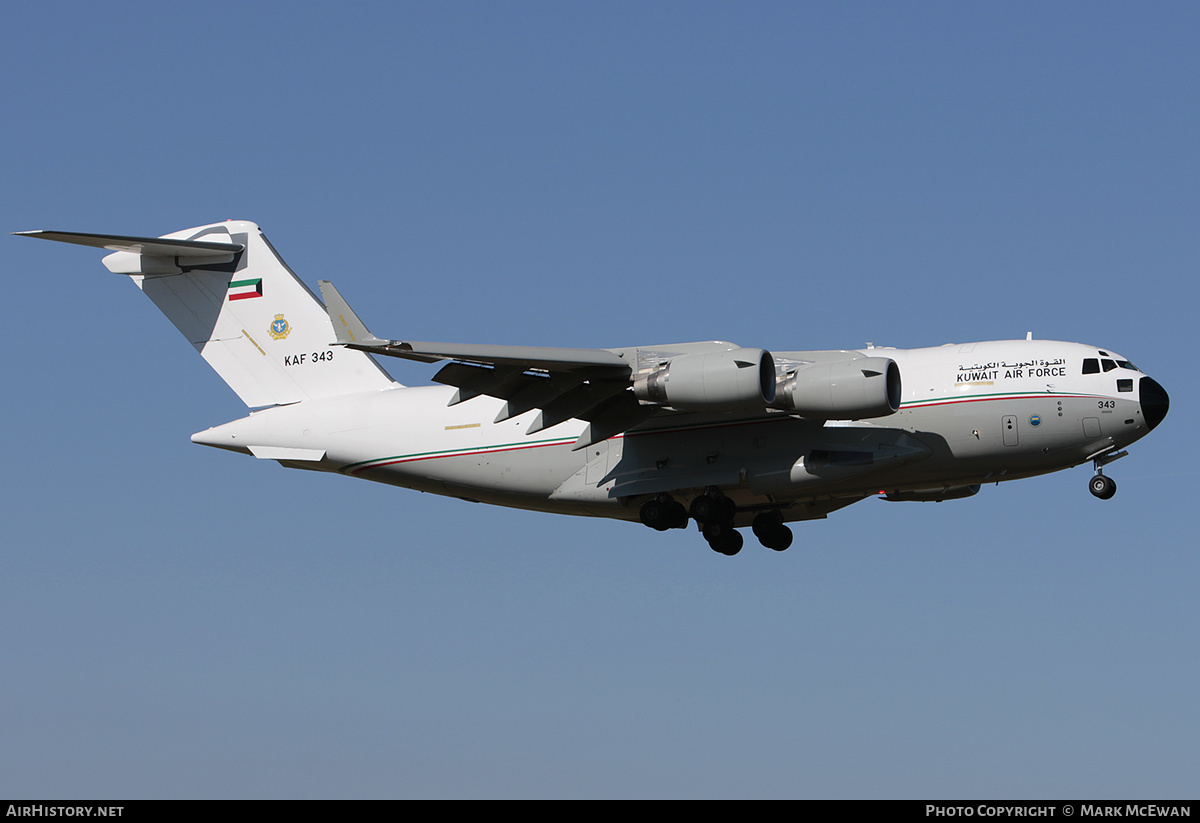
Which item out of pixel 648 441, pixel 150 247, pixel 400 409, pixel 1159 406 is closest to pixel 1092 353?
pixel 1159 406

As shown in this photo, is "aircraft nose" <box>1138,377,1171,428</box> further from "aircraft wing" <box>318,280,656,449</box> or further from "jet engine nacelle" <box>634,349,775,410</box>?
"aircraft wing" <box>318,280,656,449</box>

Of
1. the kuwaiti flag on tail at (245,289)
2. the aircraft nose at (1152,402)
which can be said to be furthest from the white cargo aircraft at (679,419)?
the kuwaiti flag on tail at (245,289)

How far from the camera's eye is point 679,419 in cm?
1772

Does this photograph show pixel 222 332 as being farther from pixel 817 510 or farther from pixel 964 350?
pixel 964 350

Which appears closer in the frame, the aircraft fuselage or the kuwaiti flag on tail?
the aircraft fuselage

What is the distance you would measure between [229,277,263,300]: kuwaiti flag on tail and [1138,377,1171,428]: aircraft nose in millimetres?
11754

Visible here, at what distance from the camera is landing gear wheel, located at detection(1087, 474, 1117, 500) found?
16.6 m

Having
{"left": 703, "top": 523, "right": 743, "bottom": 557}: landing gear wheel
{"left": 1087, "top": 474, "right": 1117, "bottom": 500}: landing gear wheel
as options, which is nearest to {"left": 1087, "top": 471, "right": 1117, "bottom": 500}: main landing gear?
{"left": 1087, "top": 474, "right": 1117, "bottom": 500}: landing gear wheel

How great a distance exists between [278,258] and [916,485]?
951 centimetres

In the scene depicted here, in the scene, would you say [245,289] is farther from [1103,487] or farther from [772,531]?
[1103,487]

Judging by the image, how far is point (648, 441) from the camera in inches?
704

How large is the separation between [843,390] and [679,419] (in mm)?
2477

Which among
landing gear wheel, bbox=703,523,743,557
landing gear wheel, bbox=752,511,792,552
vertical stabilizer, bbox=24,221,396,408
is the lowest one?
landing gear wheel, bbox=703,523,743,557

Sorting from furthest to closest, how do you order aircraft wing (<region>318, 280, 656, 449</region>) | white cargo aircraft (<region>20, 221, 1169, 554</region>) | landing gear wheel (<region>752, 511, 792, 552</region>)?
1. landing gear wheel (<region>752, 511, 792, 552</region>)
2. white cargo aircraft (<region>20, 221, 1169, 554</region>)
3. aircraft wing (<region>318, 280, 656, 449</region>)
